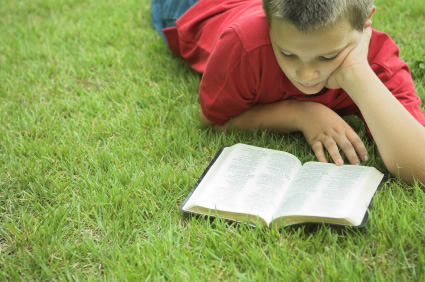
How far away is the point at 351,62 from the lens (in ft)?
5.62

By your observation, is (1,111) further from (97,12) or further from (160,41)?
(97,12)

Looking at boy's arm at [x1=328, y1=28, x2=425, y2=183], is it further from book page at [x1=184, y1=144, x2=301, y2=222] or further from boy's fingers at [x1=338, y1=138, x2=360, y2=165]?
book page at [x1=184, y1=144, x2=301, y2=222]

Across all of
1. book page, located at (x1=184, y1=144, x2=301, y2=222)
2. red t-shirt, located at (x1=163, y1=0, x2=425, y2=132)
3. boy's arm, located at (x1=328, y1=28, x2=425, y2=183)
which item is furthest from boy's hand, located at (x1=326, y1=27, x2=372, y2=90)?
book page, located at (x1=184, y1=144, x2=301, y2=222)

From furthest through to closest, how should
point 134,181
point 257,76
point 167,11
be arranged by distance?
1. point 167,11
2. point 257,76
3. point 134,181

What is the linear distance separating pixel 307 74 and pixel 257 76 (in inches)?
10.3

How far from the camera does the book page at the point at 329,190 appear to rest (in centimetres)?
147

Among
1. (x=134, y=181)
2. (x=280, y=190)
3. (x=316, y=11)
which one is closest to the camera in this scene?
(x=316, y=11)

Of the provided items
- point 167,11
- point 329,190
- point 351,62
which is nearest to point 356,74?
point 351,62

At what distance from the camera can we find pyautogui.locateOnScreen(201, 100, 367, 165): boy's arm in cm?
179

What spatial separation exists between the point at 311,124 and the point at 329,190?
38 centimetres

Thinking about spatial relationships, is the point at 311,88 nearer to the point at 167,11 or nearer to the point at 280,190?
the point at 280,190

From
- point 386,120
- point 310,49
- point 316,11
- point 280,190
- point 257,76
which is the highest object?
point 316,11

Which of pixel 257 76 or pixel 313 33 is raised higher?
pixel 313 33

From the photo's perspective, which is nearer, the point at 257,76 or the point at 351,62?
the point at 351,62
